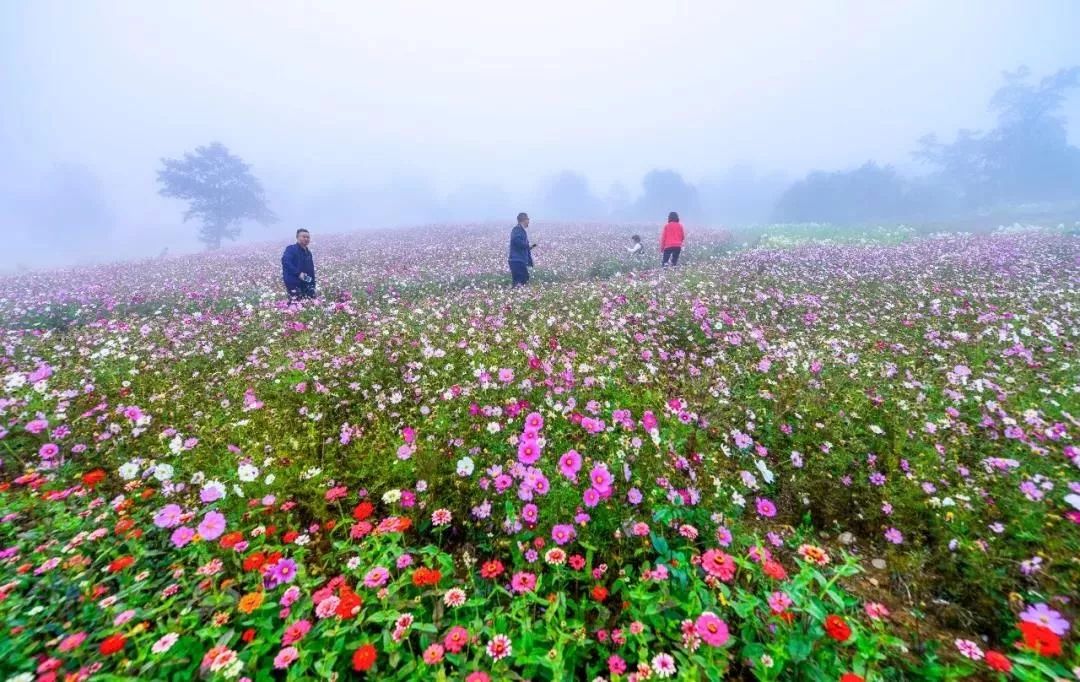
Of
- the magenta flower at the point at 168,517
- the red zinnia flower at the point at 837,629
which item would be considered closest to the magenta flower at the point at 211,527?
the magenta flower at the point at 168,517

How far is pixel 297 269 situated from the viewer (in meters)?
9.90

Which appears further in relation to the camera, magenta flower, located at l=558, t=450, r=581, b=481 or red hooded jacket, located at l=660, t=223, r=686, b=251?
red hooded jacket, located at l=660, t=223, r=686, b=251

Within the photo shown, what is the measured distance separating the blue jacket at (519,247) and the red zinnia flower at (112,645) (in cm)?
1131

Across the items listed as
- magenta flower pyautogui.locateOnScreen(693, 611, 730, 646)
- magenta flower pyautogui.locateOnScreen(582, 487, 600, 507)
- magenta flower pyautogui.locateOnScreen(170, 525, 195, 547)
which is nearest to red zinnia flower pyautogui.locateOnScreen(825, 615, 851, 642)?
magenta flower pyautogui.locateOnScreen(693, 611, 730, 646)

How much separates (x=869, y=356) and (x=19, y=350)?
1265 centimetres

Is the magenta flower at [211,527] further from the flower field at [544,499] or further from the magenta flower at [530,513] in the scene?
the magenta flower at [530,513]

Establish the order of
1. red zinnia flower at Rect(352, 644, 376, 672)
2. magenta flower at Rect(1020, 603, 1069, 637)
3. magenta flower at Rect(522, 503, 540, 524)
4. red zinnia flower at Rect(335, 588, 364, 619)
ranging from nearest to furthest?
red zinnia flower at Rect(352, 644, 376, 672) → magenta flower at Rect(1020, 603, 1069, 637) → red zinnia flower at Rect(335, 588, 364, 619) → magenta flower at Rect(522, 503, 540, 524)

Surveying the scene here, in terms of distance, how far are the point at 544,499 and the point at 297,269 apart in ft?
30.2

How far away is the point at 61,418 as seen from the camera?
165 inches

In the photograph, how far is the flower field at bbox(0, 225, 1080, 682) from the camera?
215 centimetres

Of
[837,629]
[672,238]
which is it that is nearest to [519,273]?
[672,238]

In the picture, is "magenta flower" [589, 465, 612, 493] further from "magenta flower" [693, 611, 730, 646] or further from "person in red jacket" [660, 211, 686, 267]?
"person in red jacket" [660, 211, 686, 267]

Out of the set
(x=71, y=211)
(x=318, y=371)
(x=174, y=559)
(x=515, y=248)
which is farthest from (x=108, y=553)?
(x=71, y=211)

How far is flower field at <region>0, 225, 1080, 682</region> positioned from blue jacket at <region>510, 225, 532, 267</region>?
5.32 m
